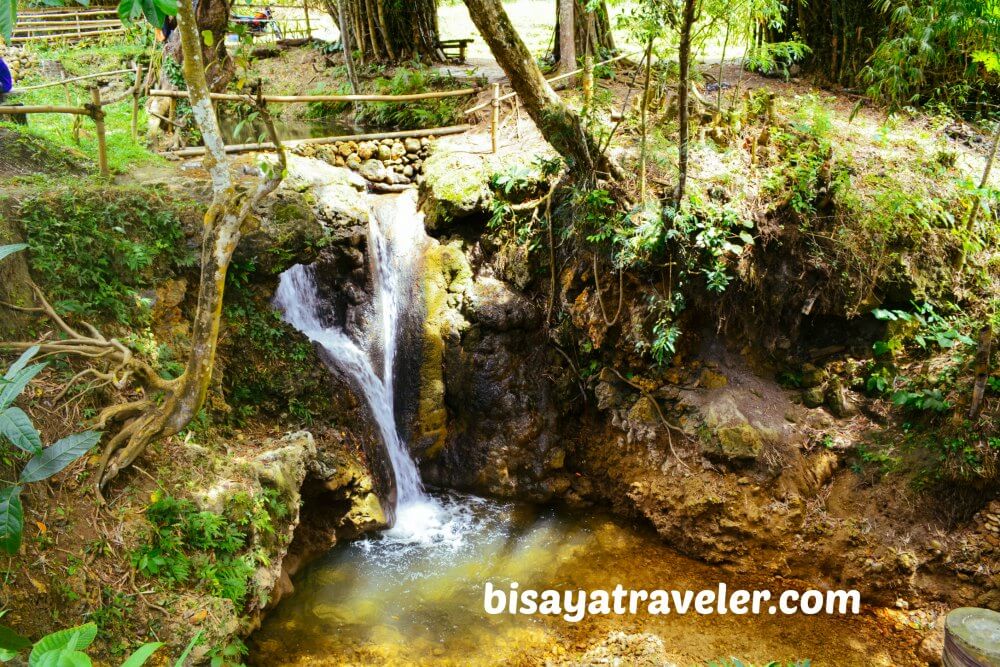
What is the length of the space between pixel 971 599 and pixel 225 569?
21.9ft

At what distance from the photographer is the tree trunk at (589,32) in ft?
36.4

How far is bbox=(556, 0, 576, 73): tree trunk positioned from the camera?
10.3 m

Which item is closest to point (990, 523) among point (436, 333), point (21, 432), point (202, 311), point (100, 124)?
point (436, 333)

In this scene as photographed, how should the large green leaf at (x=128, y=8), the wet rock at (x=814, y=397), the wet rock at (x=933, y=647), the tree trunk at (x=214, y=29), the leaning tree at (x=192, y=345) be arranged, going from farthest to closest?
the tree trunk at (x=214, y=29)
the wet rock at (x=814, y=397)
the wet rock at (x=933, y=647)
the leaning tree at (x=192, y=345)
the large green leaf at (x=128, y=8)

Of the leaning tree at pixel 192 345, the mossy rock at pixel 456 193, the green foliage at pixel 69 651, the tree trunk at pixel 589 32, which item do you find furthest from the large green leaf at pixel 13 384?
the tree trunk at pixel 589 32

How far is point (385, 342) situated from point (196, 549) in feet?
11.0

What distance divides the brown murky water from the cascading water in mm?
187

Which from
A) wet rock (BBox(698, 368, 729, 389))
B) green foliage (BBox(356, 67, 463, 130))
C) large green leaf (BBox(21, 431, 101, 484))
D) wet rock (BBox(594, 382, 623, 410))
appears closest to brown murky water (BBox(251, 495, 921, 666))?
wet rock (BBox(594, 382, 623, 410))

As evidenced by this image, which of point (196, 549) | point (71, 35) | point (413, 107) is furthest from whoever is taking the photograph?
point (71, 35)

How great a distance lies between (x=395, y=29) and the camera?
13.4m

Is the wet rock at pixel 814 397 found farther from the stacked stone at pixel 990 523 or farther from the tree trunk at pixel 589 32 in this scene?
the tree trunk at pixel 589 32

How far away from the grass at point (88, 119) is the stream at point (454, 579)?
230cm

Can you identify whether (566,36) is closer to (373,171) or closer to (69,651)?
(373,171)

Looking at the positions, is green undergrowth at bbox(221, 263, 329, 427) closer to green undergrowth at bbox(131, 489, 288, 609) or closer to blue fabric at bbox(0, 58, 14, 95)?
green undergrowth at bbox(131, 489, 288, 609)
